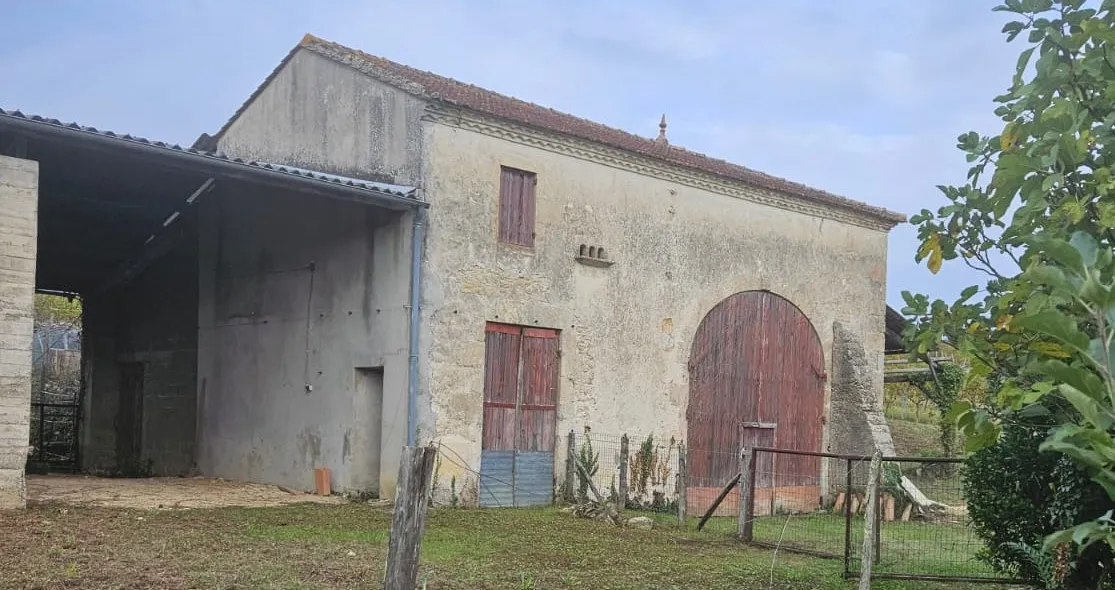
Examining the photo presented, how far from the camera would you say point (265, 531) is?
1005 centimetres

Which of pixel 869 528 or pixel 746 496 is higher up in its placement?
pixel 869 528

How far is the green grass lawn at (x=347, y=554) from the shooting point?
750 cm

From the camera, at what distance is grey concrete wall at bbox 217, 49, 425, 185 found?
43.1 feet

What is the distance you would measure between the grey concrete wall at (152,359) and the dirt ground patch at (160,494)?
9.02 feet

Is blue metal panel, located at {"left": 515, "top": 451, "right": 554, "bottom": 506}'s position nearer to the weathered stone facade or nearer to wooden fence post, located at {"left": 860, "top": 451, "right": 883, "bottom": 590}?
the weathered stone facade

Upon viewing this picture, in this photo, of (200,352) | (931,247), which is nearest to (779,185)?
(200,352)

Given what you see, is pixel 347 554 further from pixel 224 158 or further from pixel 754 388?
pixel 754 388

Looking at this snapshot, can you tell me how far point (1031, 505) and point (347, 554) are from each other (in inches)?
221

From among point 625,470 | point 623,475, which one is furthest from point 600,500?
Answer: point 625,470

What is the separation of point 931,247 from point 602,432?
29.7 ft

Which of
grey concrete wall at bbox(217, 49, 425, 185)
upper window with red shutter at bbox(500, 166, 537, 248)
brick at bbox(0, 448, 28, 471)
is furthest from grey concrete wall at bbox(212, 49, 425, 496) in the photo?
brick at bbox(0, 448, 28, 471)

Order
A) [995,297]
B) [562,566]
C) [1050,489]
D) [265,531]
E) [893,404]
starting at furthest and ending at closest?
[893,404] → [265,531] → [562,566] → [1050,489] → [995,297]

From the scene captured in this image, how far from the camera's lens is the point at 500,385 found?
13.6m

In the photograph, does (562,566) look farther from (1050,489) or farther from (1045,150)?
(1045,150)
